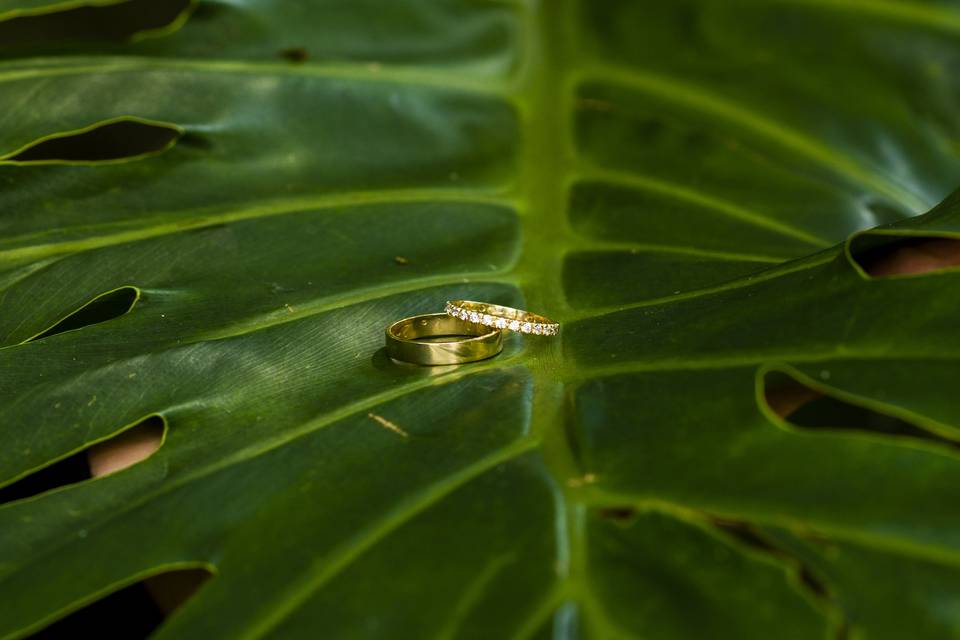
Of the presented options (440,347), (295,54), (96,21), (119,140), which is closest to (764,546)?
(440,347)

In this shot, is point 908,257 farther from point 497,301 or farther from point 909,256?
point 497,301

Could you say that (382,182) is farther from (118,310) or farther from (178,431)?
(178,431)

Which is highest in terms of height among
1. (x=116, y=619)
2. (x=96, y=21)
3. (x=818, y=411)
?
(x=96, y=21)

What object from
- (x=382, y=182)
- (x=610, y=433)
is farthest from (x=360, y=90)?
(x=610, y=433)

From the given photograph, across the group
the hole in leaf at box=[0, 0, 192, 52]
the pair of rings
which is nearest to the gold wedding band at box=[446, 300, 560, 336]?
the pair of rings

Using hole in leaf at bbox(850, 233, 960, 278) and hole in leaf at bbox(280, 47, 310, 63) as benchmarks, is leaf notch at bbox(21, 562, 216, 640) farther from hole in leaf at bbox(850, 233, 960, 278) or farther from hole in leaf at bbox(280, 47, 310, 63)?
hole in leaf at bbox(850, 233, 960, 278)

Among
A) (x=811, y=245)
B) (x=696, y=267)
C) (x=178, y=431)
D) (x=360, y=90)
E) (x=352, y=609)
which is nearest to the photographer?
(x=352, y=609)
